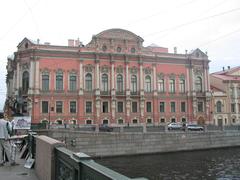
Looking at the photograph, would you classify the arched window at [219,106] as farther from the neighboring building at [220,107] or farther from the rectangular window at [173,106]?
the rectangular window at [173,106]

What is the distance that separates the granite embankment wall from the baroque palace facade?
15.0 metres

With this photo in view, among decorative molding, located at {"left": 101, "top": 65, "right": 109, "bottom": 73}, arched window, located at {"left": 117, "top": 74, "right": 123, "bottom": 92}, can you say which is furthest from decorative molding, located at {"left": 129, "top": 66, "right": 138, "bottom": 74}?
decorative molding, located at {"left": 101, "top": 65, "right": 109, "bottom": 73}

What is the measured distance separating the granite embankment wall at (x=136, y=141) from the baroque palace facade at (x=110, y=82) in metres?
15.0

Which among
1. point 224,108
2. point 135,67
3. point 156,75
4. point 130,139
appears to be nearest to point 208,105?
point 224,108

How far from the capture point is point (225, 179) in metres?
15.6

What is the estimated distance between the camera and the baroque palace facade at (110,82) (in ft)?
138

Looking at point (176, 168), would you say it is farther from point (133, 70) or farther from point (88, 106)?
point (133, 70)

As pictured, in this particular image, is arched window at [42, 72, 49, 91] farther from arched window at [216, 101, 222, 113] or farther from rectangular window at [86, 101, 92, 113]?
arched window at [216, 101, 222, 113]

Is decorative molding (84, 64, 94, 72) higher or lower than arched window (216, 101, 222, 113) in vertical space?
higher

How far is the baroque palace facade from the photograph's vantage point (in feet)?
138

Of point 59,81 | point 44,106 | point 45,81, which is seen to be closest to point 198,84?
point 59,81

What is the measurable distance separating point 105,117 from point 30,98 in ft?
35.3

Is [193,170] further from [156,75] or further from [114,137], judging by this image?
[156,75]

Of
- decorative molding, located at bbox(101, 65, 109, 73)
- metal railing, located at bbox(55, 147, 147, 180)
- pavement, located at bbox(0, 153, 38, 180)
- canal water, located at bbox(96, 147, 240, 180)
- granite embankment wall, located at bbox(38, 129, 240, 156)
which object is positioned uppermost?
decorative molding, located at bbox(101, 65, 109, 73)
